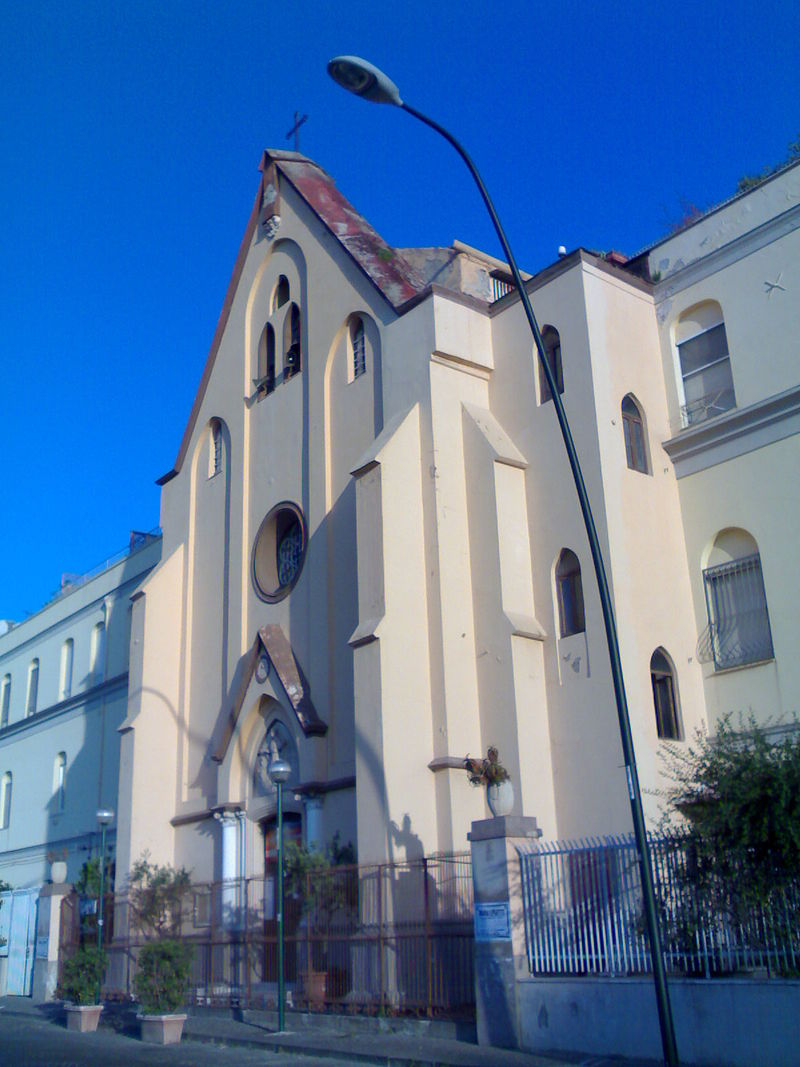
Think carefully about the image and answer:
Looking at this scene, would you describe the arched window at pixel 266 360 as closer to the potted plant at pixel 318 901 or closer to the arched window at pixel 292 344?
the arched window at pixel 292 344

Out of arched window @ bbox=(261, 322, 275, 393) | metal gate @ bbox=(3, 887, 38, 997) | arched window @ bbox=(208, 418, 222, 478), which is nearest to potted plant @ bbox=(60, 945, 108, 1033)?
metal gate @ bbox=(3, 887, 38, 997)

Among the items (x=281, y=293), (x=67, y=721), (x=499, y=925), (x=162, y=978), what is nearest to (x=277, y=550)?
(x=281, y=293)

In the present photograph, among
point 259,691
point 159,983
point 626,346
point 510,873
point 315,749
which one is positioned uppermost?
point 626,346

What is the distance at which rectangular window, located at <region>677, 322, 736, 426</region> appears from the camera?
1958 centimetres

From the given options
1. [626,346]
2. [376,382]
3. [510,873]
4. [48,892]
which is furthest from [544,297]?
[48,892]

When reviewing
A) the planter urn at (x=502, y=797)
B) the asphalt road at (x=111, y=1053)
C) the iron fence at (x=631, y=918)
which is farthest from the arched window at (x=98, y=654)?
the iron fence at (x=631, y=918)

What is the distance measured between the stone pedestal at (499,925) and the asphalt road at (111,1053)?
1.82 m

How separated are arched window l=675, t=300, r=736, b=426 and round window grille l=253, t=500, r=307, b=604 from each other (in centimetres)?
822

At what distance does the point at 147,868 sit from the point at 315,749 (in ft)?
19.3

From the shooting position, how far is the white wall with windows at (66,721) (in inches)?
1265

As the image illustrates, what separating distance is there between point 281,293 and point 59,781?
1683 centimetres

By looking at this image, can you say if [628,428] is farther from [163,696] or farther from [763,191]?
[163,696]

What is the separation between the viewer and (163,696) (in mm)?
26359

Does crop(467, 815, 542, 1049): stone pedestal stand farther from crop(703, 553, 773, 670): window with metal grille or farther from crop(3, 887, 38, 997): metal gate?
crop(3, 887, 38, 997): metal gate
